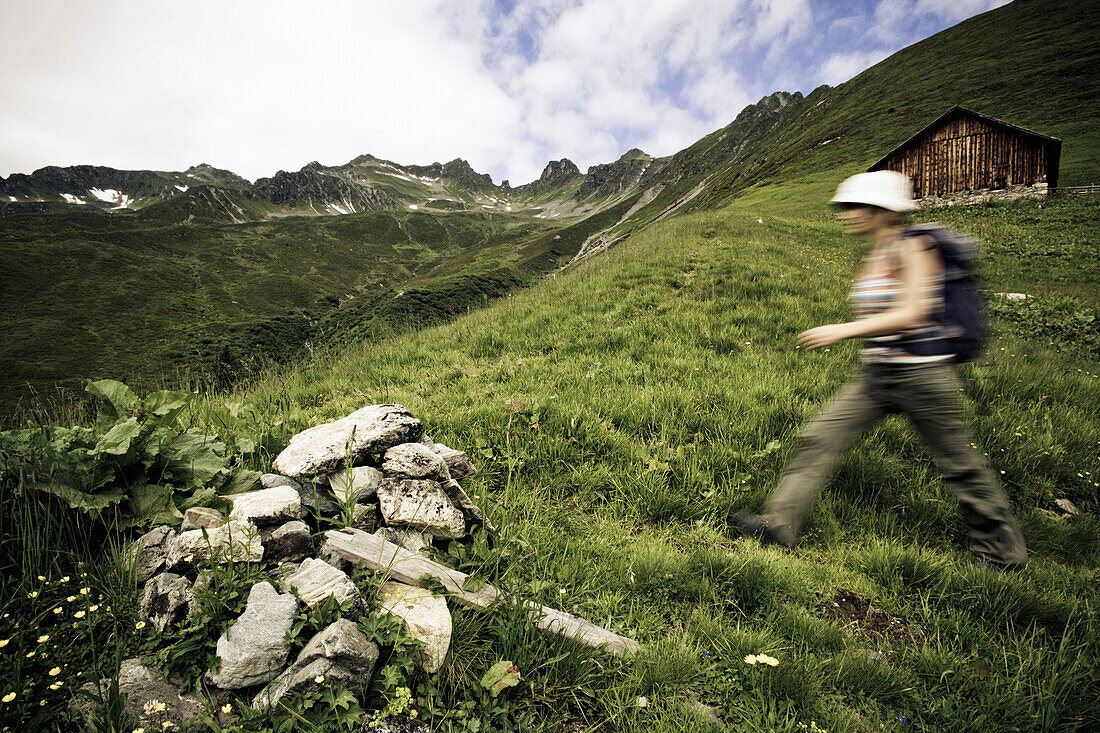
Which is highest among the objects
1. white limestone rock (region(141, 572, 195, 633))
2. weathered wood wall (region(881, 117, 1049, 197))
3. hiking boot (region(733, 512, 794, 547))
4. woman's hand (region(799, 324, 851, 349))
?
weathered wood wall (region(881, 117, 1049, 197))

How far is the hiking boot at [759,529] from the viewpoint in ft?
10.8

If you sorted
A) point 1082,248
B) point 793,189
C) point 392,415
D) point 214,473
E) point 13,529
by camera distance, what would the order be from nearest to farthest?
1. point 13,529
2. point 214,473
3. point 392,415
4. point 1082,248
5. point 793,189

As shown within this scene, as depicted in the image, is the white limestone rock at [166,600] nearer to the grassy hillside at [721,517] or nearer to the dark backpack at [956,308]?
the grassy hillside at [721,517]

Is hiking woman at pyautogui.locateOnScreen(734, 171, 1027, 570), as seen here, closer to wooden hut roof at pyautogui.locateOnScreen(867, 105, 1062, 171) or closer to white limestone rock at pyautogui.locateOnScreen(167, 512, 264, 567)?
white limestone rock at pyautogui.locateOnScreen(167, 512, 264, 567)

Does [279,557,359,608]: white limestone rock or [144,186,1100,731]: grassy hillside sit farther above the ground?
[279,557,359,608]: white limestone rock

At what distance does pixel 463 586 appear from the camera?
8.54ft

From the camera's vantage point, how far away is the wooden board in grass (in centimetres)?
246

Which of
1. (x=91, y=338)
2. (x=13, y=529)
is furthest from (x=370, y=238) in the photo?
(x=13, y=529)

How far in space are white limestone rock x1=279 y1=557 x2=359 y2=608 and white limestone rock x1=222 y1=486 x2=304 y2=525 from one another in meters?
0.46

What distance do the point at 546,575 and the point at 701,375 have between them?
365 cm

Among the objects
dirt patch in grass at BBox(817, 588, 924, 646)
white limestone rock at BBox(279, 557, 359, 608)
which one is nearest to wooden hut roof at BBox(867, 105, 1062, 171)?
dirt patch in grass at BBox(817, 588, 924, 646)

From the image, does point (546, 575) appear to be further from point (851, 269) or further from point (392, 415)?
point (851, 269)

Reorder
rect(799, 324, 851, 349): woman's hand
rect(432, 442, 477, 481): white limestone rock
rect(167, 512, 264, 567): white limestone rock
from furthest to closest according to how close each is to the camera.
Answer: rect(432, 442, 477, 481): white limestone rock
rect(799, 324, 851, 349): woman's hand
rect(167, 512, 264, 567): white limestone rock

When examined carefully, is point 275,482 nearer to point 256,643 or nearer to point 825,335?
point 256,643
